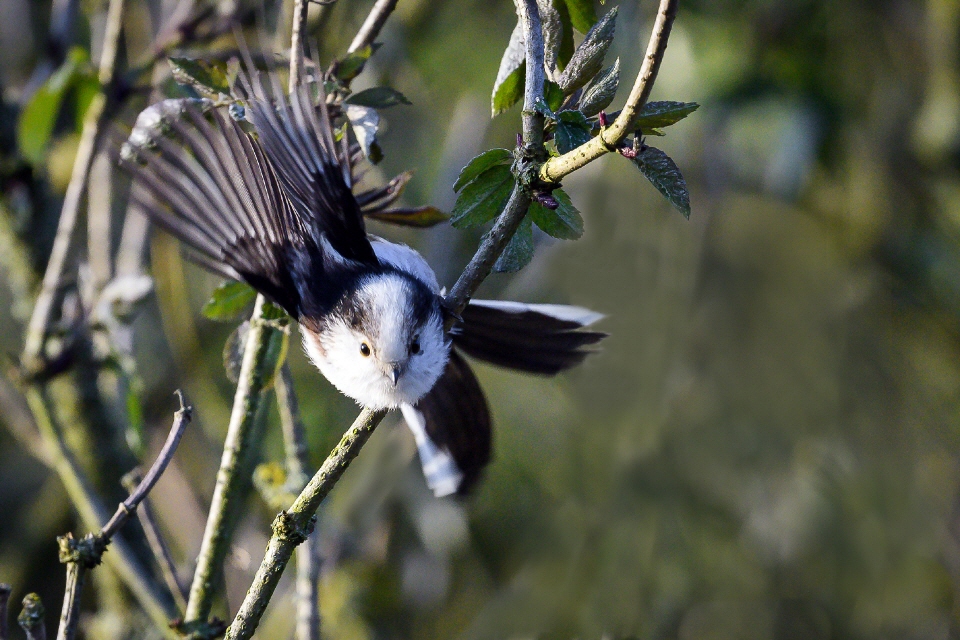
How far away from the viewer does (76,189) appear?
94.6 inches

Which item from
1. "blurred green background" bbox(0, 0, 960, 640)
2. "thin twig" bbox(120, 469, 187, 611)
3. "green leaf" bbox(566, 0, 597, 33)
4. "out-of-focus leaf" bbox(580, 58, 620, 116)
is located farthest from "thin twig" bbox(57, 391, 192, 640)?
"blurred green background" bbox(0, 0, 960, 640)

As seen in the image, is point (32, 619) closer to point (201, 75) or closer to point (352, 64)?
point (201, 75)

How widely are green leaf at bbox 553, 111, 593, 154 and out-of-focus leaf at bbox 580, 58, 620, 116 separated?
0.05 m

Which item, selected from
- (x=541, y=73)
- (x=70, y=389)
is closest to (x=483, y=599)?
(x=70, y=389)

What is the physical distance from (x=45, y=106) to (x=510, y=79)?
1484 millimetres

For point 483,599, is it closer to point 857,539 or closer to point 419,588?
point 419,588

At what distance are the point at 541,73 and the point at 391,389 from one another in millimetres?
697

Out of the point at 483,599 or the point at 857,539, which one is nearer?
the point at 483,599

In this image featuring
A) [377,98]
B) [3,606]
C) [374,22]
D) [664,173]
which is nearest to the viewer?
[664,173]

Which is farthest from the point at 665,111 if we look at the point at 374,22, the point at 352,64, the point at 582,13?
the point at 374,22

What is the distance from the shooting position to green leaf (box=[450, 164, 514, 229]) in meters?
1.41

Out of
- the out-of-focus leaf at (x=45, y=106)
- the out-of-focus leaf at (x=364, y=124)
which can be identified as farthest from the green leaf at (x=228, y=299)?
the out-of-focus leaf at (x=45, y=106)

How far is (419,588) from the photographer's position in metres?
4.34

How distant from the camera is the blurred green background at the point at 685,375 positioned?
153 inches
